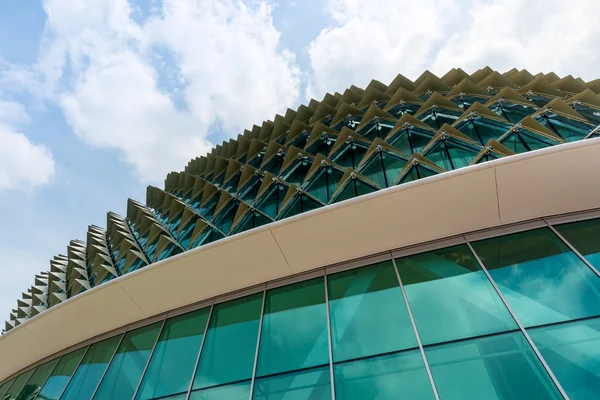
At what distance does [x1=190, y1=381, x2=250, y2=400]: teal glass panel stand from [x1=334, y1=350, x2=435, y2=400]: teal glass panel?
2.05 m

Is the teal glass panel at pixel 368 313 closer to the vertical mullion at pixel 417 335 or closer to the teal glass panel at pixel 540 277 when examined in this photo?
the vertical mullion at pixel 417 335

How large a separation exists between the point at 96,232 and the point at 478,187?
2221 centimetres

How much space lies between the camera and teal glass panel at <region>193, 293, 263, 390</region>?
900cm

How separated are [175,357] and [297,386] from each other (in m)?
3.85

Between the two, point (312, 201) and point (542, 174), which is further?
point (312, 201)

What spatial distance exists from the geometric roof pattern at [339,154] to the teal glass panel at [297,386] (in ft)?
18.1

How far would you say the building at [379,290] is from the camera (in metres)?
7.46

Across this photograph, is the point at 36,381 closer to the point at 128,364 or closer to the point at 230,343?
the point at 128,364

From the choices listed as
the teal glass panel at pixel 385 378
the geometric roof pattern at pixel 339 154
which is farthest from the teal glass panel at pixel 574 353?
the geometric roof pattern at pixel 339 154

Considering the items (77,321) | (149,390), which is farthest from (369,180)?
(77,321)

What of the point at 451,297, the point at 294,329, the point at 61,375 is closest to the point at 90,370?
the point at 61,375

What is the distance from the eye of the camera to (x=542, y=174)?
29.0 ft

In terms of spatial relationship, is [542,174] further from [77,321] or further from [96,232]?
[96,232]

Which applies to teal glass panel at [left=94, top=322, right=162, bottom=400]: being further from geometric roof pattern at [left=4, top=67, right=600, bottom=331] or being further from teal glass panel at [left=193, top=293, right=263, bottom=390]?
geometric roof pattern at [left=4, top=67, right=600, bottom=331]
